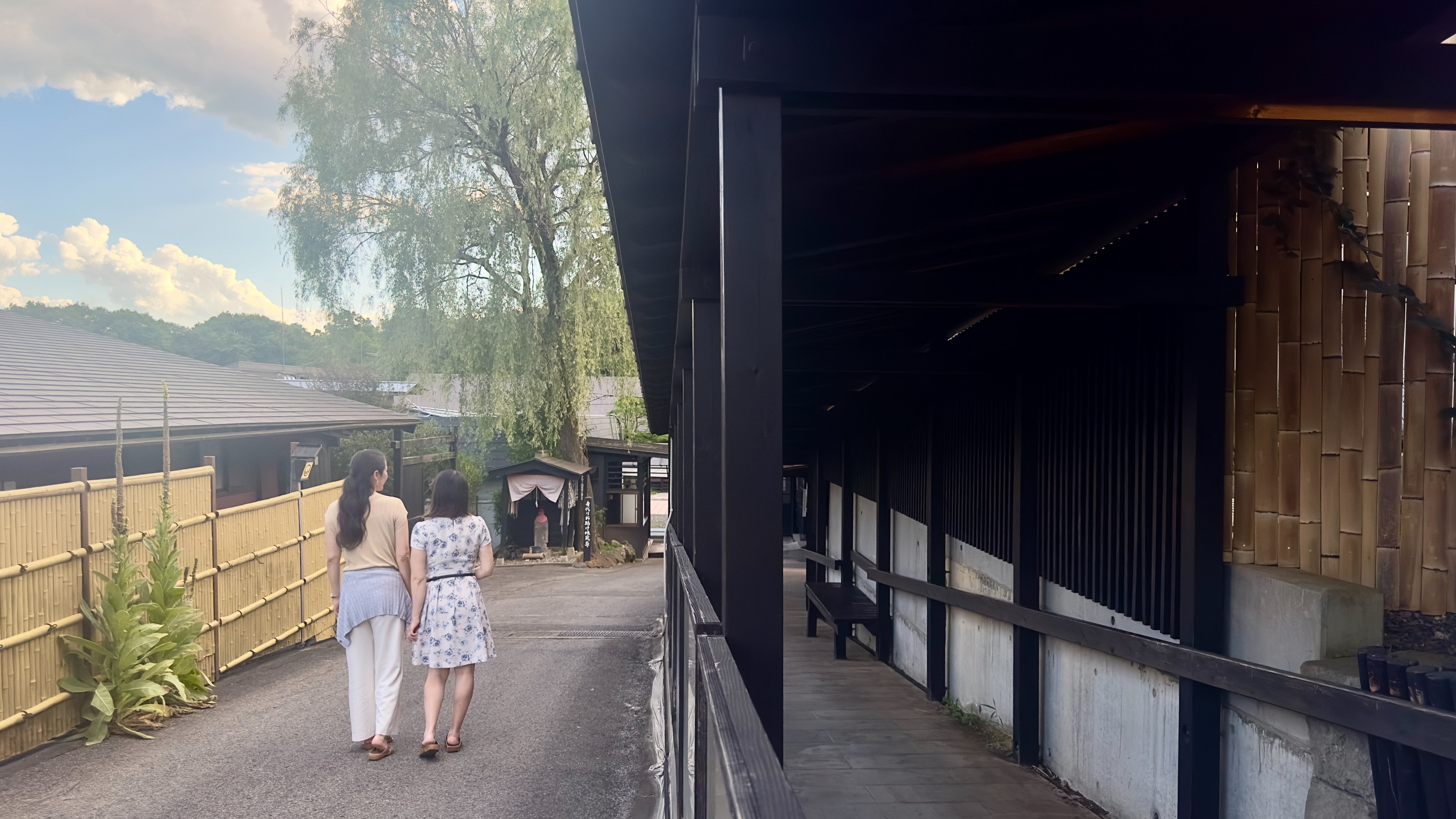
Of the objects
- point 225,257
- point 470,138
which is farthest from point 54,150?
point 470,138

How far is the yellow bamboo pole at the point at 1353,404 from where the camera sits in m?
2.87

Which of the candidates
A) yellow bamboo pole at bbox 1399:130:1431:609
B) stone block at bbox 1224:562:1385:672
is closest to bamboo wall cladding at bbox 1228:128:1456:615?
yellow bamboo pole at bbox 1399:130:1431:609

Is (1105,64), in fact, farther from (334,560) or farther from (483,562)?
(334,560)

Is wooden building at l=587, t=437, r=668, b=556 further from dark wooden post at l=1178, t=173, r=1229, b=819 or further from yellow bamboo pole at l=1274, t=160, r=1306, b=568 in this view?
yellow bamboo pole at l=1274, t=160, r=1306, b=568

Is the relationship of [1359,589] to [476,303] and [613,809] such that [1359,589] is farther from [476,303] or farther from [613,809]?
[476,303]

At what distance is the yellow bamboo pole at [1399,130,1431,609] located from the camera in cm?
277

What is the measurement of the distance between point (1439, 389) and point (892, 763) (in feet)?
10.9

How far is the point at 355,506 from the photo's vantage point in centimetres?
405

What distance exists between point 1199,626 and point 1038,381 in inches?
78.7

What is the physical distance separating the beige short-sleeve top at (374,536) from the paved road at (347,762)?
90 centimetres

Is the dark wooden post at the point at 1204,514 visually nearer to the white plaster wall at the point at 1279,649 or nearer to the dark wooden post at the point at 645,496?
the white plaster wall at the point at 1279,649

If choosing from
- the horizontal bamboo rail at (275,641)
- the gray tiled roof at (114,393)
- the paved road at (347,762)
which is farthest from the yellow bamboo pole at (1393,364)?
the gray tiled roof at (114,393)

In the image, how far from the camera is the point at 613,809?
12.1 feet

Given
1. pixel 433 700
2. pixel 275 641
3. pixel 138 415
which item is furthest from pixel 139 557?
Result: pixel 138 415
